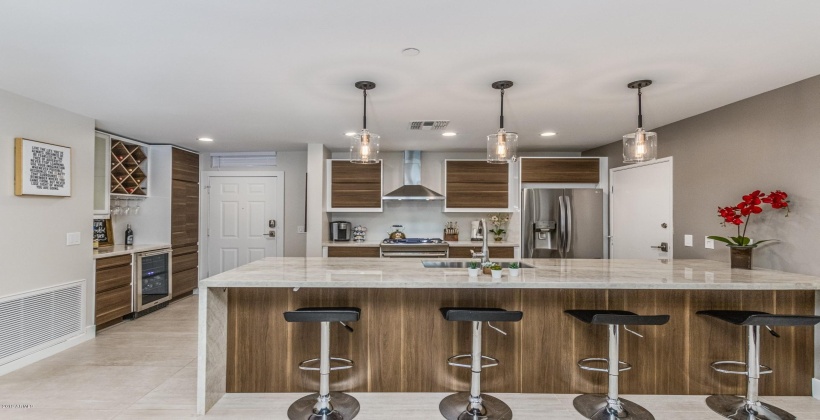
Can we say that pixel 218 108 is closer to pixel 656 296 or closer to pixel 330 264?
pixel 330 264

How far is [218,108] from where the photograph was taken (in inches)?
143

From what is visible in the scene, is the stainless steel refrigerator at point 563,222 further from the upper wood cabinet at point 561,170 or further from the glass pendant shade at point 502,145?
the glass pendant shade at point 502,145

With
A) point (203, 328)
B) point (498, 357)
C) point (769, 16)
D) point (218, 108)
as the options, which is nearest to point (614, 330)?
point (498, 357)

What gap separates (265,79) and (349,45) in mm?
881

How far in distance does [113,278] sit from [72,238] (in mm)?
716

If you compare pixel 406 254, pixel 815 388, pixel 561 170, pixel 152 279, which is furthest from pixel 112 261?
pixel 815 388

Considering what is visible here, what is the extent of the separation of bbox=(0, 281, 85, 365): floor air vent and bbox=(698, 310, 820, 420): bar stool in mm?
5102

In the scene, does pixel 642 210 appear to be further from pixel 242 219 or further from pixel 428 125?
pixel 242 219

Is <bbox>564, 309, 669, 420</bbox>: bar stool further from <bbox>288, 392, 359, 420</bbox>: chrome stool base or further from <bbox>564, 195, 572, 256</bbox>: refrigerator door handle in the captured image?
<bbox>564, 195, 572, 256</bbox>: refrigerator door handle

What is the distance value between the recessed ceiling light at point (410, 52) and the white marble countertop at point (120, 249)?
12.7 feet

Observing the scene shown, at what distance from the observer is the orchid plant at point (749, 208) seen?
113 inches

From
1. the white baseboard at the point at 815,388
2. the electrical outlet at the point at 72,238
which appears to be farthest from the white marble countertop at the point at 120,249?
the white baseboard at the point at 815,388

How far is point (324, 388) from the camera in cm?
248

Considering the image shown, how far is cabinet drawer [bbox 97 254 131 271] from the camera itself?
13.7 ft
